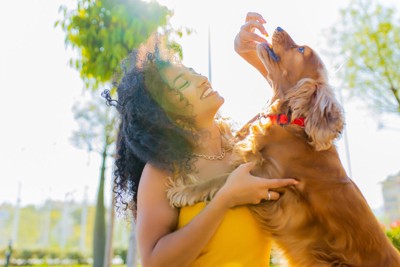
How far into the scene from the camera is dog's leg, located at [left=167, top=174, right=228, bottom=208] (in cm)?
174

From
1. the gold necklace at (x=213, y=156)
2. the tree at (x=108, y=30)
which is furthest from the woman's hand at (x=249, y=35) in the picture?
the tree at (x=108, y=30)

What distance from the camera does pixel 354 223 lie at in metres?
2.00

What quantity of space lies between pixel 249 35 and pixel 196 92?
23.7 inches

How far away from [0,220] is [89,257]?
1373 cm

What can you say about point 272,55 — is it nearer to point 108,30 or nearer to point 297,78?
point 297,78

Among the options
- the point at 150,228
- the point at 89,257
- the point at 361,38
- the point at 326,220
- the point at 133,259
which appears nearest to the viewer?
the point at 150,228

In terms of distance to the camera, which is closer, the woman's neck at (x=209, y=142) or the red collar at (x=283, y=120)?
the woman's neck at (x=209, y=142)

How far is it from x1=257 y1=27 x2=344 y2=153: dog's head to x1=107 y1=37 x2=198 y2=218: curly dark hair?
0.65 meters

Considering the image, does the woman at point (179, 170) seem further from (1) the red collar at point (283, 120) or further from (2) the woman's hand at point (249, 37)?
(1) the red collar at point (283, 120)

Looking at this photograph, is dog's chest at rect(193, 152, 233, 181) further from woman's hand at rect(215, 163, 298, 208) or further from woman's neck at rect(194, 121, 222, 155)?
woman's hand at rect(215, 163, 298, 208)

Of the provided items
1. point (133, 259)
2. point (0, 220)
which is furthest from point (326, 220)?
point (0, 220)

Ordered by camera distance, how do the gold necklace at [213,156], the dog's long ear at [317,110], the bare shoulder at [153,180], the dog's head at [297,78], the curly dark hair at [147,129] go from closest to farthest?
the bare shoulder at [153,180] < the curly dark hair at [147,129] < the gold necklace at [213,156] < the dog's long ear at [317,110] < the dog's head at [297,78]

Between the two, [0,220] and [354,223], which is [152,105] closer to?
[354,223]

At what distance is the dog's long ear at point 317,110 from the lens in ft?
6.83
